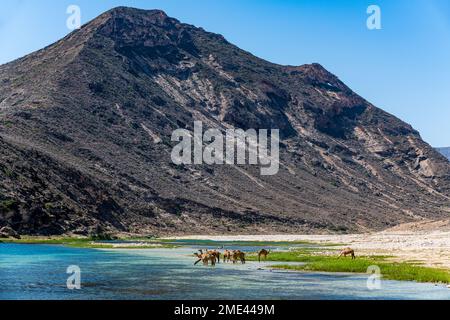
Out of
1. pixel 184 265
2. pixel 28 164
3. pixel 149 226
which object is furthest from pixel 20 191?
pixel 184 265

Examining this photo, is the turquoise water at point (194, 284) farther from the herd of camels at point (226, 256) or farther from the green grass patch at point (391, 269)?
the herd of camels at point (226, 256)

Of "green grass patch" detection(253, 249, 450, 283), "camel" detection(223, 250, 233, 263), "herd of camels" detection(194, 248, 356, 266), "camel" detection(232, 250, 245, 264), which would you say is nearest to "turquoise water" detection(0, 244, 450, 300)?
"green grass patch" detection(253, 249, 450, 283)

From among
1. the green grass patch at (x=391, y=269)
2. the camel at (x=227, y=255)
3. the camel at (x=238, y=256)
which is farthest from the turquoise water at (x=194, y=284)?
the camel at (x=227, y=255)

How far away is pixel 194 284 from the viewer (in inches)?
1489

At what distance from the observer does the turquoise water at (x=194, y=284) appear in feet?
106

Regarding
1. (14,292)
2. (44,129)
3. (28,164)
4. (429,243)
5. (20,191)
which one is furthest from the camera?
(44,129)

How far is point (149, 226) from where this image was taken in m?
157

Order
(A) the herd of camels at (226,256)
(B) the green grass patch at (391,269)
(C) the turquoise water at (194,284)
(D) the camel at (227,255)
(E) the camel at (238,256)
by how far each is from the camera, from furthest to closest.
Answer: (D) the camel at (227,255)
(E) the camel at (238,256)
(A) the herd of camels at (226,256)
(B) the green grass patch at (391,269)
(C) the turquoise water at (194,284)

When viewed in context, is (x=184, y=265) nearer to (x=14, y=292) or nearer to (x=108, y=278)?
(x=108, y=278)

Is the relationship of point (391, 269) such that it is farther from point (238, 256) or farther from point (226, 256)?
point (226, 256)

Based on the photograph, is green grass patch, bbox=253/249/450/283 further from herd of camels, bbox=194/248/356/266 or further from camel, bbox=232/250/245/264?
camel, bbox=232/250/245/264

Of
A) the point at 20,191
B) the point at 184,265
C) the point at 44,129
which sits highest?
the point at 44,129

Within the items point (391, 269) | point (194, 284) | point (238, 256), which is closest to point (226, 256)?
point (238, 256)
